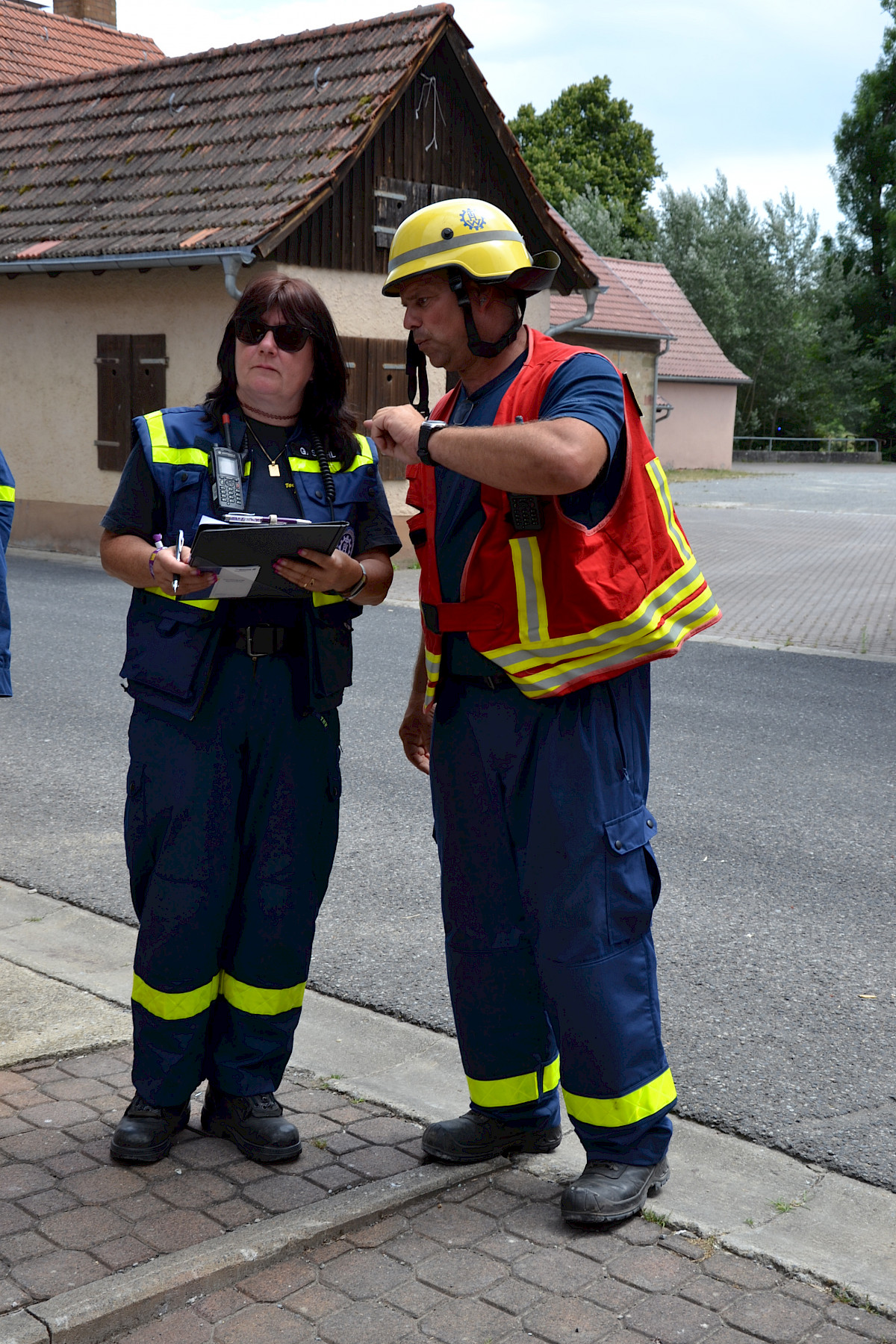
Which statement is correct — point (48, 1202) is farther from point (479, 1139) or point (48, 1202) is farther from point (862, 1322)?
point (862, 1322)

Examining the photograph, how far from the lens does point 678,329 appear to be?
44.8m

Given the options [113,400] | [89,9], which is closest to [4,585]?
[113,400]

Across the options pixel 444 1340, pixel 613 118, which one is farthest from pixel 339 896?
pixel 613 118

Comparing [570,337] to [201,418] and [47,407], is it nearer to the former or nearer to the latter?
[47,407]

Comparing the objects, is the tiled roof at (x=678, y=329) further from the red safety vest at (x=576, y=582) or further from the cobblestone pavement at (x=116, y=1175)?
the red safety vest at (x=576, y=582)

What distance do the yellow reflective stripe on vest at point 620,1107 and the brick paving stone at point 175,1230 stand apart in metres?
0.79

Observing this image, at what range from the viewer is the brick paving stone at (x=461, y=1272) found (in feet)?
8.98

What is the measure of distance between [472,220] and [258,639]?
3.26 ft

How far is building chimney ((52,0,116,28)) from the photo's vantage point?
27.6m

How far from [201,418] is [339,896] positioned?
2.54 m

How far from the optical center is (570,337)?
35.1 m

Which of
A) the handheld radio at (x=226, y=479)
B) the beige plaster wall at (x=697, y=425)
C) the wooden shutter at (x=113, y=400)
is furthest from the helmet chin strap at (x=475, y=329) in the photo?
the beige plaster wall at (x=697, y=425)

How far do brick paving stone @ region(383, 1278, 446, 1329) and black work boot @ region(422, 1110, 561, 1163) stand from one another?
20.3 inches

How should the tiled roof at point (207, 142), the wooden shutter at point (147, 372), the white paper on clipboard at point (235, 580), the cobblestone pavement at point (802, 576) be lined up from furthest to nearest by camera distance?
1. the wooden shutter at point (147, 372)
2. the tiled roof at point (207, 142)
3. the cobblestone pavement at point (802, 576)
4. the white paper on clipboard at point (235, 580)
